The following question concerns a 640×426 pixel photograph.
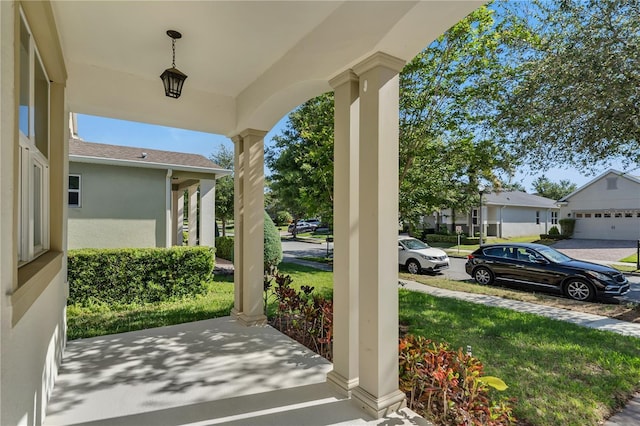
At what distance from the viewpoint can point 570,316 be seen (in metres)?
5.89

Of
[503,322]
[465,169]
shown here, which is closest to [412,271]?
[465,169]

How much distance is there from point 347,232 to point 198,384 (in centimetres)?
208

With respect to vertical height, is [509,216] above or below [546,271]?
above

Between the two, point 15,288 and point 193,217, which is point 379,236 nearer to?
point 15,288

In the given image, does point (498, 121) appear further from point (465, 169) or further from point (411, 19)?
point (411, 19)

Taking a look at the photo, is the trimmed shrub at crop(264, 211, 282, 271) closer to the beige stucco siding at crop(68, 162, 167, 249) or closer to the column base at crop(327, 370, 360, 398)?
the beige stucco siding at crop(68, 162, 167, 249)

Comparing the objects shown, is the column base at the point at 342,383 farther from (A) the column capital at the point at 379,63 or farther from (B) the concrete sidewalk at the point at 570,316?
(A) the column capital at the point at 379,63

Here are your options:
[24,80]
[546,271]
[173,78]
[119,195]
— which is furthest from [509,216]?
[24,80]

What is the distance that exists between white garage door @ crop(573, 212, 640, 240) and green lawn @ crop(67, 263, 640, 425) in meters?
23.6

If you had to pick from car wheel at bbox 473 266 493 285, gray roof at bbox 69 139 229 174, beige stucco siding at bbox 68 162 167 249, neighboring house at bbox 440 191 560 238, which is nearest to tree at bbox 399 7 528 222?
car wheel at bbox 473 266 493 285

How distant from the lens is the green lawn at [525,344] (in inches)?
120

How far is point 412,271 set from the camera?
11.3 m

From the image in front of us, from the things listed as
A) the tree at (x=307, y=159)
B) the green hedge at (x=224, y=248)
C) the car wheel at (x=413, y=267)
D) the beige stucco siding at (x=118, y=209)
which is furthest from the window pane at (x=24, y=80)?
the green hedge at (x=224, y=248)

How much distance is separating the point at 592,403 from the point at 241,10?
191 inches
